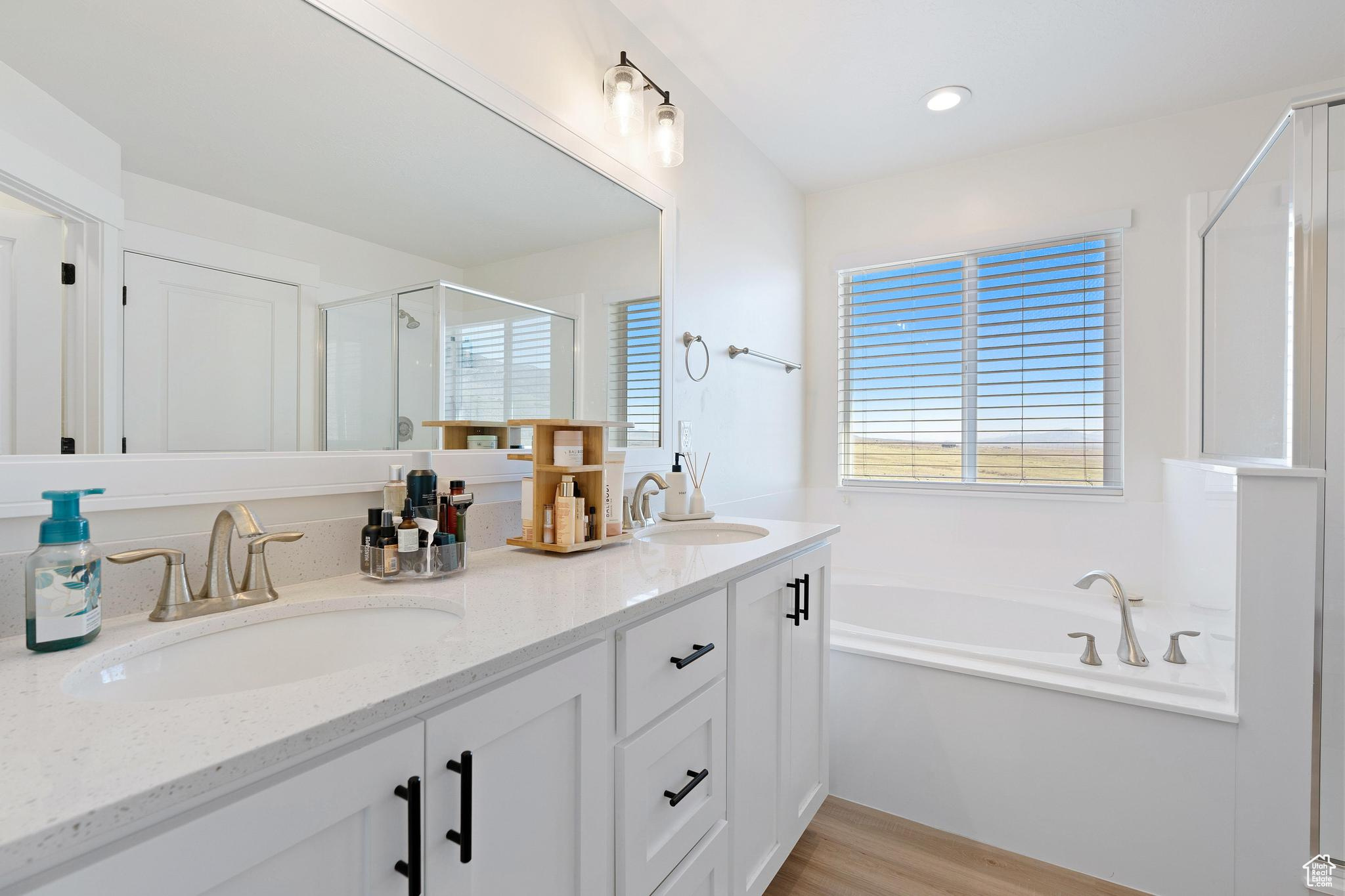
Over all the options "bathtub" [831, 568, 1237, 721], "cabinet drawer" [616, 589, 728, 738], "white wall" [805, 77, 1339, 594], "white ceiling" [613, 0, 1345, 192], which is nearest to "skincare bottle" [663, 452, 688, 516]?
"cabinet drawer" [616, 589, 728, 738]

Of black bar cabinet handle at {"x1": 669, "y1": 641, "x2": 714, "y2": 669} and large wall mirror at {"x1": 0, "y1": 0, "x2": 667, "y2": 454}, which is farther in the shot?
black bar cabinet handle at {"x1": 669, "y1": 641, "x2": 714, "y2": 669}

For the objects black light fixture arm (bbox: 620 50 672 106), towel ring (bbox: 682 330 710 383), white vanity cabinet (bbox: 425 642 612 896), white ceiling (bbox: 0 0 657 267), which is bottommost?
white vanity cabinet (bbox: 425 642 612 896)

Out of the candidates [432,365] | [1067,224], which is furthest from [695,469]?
[1067,224]

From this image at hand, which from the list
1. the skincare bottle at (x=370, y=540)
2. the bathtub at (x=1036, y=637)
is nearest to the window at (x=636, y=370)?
the skincare bottle at (x=370, y=540)

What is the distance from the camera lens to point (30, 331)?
758 millimetres

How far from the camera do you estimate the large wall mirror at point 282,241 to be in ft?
2.62

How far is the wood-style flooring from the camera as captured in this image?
163cm

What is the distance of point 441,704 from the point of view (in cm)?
67

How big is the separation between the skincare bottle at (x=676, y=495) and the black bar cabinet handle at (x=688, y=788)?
797 mm

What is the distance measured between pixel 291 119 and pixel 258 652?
87cm

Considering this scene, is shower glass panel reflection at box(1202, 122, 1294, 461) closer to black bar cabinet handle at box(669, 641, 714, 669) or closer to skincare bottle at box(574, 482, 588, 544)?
black bar cabinet handle at box(669, 641, 714, 669)

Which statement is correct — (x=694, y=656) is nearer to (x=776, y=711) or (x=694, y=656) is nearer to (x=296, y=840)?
(x=776, y=711)

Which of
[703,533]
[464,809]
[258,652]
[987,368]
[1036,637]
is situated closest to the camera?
[464,809]

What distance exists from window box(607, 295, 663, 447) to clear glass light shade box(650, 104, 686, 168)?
42 centimetres
